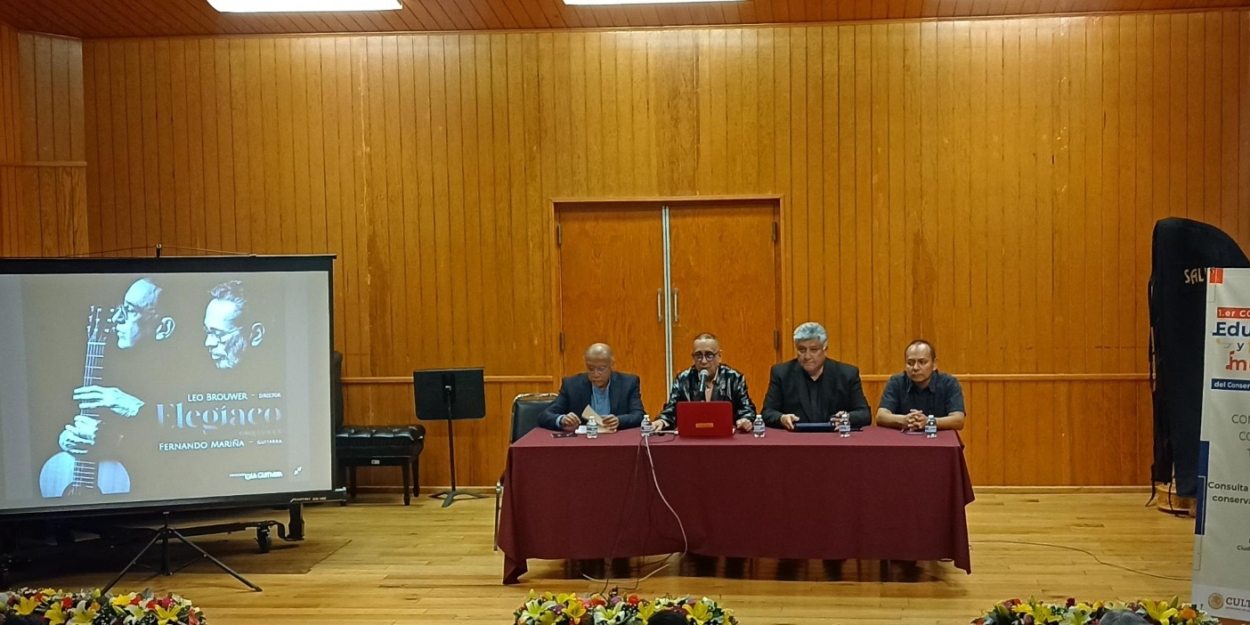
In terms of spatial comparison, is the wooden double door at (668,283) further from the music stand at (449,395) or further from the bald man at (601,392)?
the bald man at (601,392)

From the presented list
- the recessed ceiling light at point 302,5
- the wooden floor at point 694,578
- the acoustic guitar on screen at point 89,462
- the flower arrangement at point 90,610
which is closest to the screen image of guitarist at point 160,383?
the acoustic guitar on screen at point 89,462

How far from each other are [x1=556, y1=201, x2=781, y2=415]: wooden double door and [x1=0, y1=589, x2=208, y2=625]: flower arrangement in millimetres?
4746

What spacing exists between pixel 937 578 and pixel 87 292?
183 inches

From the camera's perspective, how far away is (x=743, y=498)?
529 cm

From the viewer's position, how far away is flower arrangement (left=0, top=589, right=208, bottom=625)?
122 inches

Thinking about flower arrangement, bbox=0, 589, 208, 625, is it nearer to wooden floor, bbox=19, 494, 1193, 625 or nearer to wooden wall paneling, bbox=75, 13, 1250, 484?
wooden floor, bbox=19, 494, 1193, 625

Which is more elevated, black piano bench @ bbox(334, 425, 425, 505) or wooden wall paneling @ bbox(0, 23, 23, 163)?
wooden wall paneling @ bbox(0, 23, 23, 163)

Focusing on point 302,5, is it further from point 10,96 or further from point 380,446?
point 380,446

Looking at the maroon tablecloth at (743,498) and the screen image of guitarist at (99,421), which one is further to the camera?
the screen image of guitarist at (99,421)

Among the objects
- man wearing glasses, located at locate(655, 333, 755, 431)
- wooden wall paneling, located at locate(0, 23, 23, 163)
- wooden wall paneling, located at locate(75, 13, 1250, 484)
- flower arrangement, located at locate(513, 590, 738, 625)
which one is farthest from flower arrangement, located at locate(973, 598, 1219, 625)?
wooden wall paneling, located at locate(0, 23, 23, 163)

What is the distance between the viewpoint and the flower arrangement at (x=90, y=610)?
310 centimetres

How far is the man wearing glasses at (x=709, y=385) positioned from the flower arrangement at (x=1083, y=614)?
2.81 m

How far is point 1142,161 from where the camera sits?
7.37 metres

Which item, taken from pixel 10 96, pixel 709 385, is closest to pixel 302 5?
pixel 10 96
